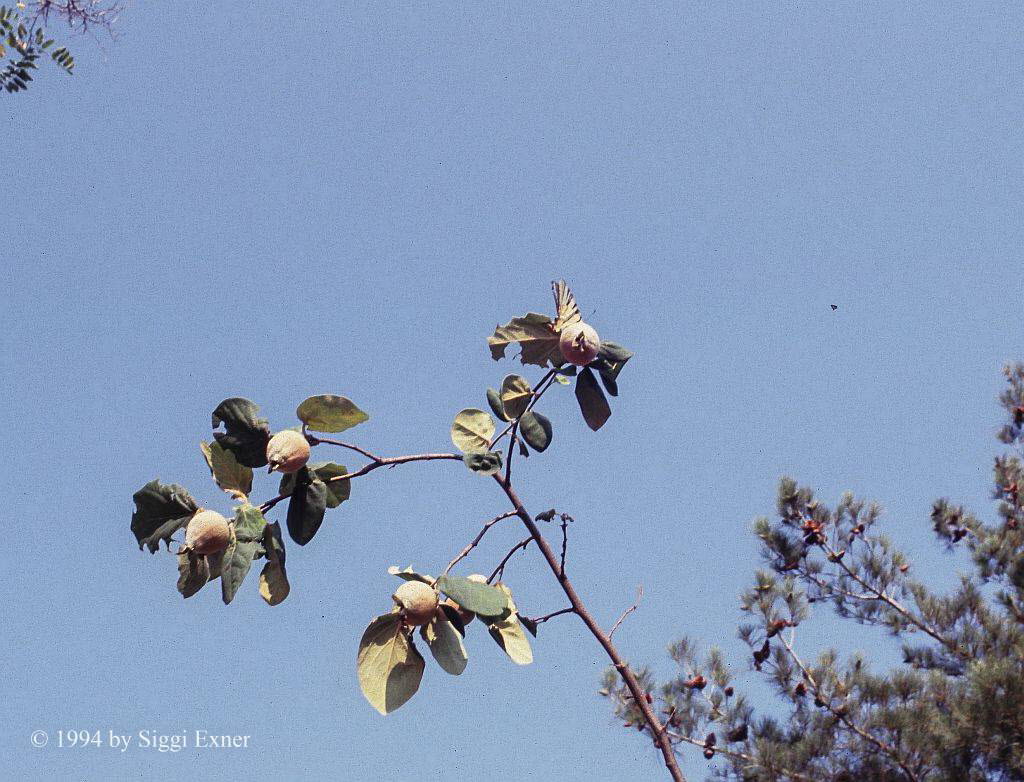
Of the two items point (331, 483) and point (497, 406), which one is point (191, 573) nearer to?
point (331, 483)

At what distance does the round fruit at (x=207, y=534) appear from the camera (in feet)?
3.04

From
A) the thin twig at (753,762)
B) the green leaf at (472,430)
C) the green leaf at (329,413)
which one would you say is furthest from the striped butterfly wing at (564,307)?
the thin twig at (753,762)

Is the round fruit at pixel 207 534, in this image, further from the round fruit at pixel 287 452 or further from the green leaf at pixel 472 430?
the green leaf at pixel 472 430

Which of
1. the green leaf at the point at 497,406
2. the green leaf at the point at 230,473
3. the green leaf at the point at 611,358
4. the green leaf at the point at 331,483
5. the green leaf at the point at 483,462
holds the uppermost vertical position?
the green leaf at the point at 611,358

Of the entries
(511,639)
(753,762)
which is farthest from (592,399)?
(753,762)

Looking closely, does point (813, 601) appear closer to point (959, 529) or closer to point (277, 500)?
point (959, 529)

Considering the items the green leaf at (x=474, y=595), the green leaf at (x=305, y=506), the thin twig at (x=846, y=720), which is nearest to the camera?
the green leaf at (x=474, y=595)

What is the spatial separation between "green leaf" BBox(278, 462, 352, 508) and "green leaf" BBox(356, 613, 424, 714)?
5.8 inches

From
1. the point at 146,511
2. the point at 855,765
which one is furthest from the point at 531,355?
the point at 855,765

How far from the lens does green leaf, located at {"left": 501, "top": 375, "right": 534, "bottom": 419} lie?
1.07 meters

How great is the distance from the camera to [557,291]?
43.4 inches

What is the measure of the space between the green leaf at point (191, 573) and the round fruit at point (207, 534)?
3cm

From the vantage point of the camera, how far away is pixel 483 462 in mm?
988

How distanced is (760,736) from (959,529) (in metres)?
2.29
